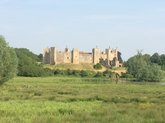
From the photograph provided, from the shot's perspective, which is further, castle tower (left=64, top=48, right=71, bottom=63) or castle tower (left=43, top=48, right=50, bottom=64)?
castle tower (left=43, top=48, right=50, bottom=64)

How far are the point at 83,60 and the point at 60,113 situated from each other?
147m

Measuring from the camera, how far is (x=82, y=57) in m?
169

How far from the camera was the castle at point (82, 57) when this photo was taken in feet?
526

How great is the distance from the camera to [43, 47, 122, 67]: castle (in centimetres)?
16025

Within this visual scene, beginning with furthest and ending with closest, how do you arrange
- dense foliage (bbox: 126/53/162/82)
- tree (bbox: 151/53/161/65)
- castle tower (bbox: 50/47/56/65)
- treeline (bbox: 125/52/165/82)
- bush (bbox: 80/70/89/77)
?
tree (bbox: 151/53/161/65)
castle tower (bbox: 50/47/56/65)
bush (bbox: 80/70/89/77)
treeline (bbox: 125/52/165/82)
dense foliage (bbox: 126/53/162/82)

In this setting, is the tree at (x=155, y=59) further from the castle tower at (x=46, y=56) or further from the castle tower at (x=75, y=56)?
the castle tower at (x=46, y=56)

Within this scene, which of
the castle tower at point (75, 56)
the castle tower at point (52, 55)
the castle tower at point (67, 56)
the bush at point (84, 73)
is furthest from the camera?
the castle tower at point (75, 56)

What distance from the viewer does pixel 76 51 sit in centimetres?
16388

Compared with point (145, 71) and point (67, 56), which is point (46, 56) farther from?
point (145, 71)

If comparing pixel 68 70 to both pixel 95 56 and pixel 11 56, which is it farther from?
pixel 11 56

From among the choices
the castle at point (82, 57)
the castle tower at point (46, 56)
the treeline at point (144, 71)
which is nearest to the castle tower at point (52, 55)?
the castle at point (82, 57)

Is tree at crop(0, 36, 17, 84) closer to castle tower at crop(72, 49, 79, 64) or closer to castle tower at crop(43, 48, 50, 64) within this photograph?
castle tower at crop(72, 49, 79, 64)

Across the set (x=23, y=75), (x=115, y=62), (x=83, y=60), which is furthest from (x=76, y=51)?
(x=23, y=75)

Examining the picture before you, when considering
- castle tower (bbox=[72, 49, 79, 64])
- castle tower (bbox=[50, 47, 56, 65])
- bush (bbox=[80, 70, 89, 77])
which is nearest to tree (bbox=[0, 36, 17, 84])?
bush (bbox=[80, 70, 89, 77])
